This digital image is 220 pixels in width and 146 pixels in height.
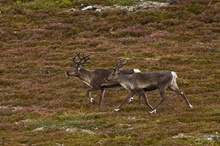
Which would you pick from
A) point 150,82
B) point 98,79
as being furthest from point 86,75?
point 150,82

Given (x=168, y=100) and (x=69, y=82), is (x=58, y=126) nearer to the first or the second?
(x=168, y=100)

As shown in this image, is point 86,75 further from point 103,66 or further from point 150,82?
point 103,66

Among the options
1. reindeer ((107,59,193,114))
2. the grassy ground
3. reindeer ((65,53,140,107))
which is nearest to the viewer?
the grassy ground

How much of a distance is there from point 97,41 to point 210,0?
14667 mm

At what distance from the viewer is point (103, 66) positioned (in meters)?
33.9

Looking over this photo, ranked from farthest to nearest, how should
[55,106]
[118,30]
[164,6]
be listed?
[164,6]
[118,30]
[55,106]

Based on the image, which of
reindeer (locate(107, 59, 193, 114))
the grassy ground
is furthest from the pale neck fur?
reindeer (locate(107, 59, 193, 114))

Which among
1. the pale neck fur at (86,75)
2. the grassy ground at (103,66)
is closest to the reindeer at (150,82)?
the grassy ground at (103,66)

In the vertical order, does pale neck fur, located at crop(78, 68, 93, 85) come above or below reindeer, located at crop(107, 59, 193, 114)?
below

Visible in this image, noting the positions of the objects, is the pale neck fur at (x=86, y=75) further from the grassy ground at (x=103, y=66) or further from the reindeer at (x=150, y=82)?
the reindeer at (x=150, y=82)

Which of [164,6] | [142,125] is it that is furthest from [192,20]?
[142,125]

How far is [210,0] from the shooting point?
50.0m

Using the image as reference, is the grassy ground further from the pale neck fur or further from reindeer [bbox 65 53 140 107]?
the pale neck fur

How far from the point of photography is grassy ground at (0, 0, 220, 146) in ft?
60.2
